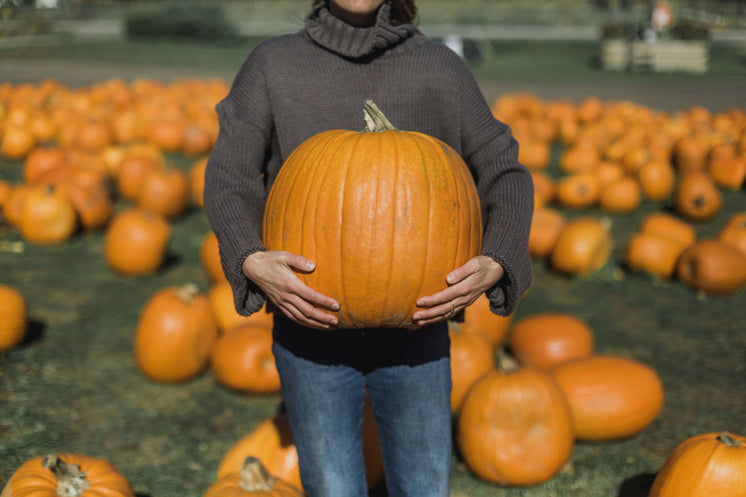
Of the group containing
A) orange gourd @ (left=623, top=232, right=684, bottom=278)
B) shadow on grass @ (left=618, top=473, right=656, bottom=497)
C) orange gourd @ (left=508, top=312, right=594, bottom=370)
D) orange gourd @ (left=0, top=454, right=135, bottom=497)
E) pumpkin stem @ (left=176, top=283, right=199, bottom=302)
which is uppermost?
orange gourd @ (left=0, top=454, right=135, bottom=497)

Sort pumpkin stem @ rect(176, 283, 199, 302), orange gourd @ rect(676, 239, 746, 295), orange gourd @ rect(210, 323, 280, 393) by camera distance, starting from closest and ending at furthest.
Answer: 1. orange gourd @ rect(210, 323, 280, 393)
2. pumpkin stem @ rect(176, 283, 199, 302)
3. orange gourd @ rect(676, 239, 746, 295)

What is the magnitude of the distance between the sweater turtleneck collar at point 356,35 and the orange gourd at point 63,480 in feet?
6.30

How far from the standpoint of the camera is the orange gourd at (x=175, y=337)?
4.19 m

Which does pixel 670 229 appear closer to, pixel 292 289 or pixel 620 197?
pixel 620 197

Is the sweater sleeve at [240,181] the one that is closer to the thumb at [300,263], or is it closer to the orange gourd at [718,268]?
the thumb at [300,263]

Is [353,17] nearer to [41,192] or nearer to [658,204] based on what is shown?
[41,192]

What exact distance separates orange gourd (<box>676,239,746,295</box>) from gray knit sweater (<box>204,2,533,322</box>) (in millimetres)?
3947

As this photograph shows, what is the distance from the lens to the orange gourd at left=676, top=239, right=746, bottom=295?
18.3 feet

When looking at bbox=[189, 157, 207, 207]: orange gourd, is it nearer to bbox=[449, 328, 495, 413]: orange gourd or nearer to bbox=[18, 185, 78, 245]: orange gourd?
bbox=[18, 185, 78, 245]: orange gourd

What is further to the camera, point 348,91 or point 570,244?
point 570,244

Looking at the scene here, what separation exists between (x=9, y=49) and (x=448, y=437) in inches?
1248

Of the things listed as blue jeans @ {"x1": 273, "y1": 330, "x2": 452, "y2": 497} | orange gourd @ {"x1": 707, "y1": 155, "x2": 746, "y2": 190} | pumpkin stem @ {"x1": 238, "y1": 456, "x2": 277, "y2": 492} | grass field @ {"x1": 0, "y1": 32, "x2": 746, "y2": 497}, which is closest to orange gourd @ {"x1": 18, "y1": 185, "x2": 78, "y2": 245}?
grass field @ {"x1": 0, "y1": 32, "x2": 746, "y2": 497}

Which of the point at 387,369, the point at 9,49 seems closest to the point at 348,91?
the point at 387,369

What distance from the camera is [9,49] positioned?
27984mm
